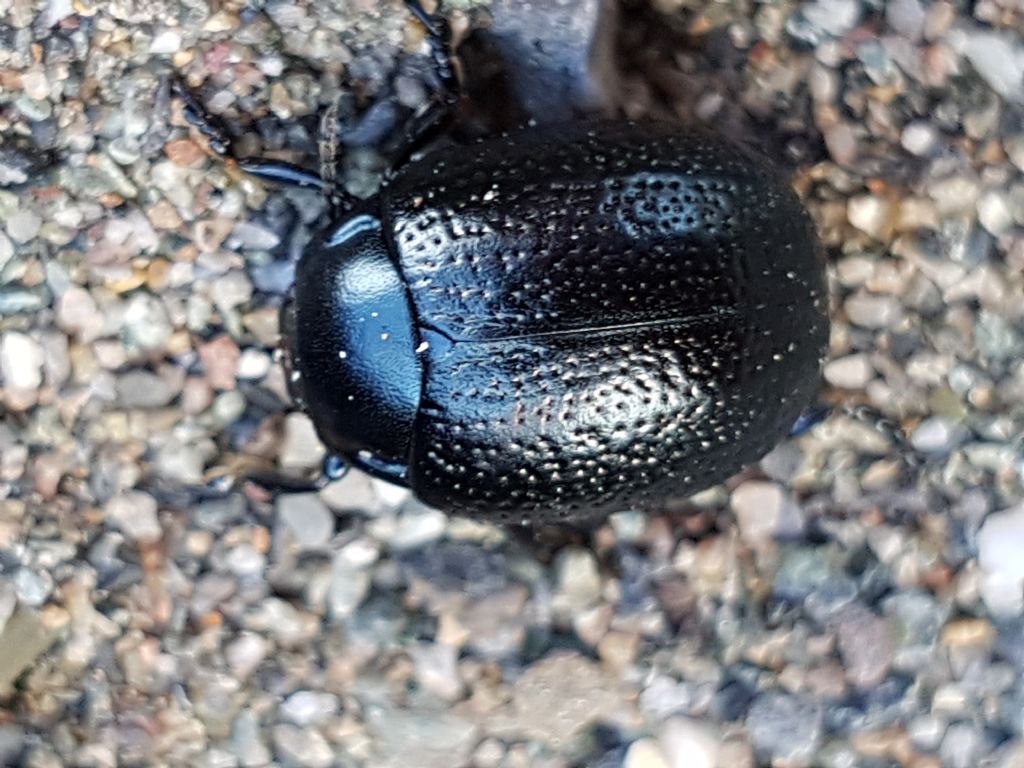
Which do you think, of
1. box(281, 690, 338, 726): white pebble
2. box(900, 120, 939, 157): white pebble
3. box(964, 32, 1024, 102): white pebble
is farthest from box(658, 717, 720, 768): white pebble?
box(964, 32, 1024, 102): white pebble

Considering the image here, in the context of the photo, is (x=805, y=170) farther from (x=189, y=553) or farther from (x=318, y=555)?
(x=189, y=553)

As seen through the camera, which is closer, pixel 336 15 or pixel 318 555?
pixel 336 15

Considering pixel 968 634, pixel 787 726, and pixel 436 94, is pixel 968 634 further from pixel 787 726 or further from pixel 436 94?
pixel 436 94

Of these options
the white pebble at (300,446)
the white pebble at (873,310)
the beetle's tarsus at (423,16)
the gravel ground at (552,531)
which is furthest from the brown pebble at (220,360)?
the white pebble at (873,310)

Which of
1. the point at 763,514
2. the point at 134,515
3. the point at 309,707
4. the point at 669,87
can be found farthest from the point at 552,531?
the point at 669,87

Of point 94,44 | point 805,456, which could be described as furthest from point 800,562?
point 94,44

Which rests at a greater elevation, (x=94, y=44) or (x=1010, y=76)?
(x=1010, y=76)

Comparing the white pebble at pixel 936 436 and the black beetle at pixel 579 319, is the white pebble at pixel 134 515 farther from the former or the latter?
the white pebble at pixel 936 436
